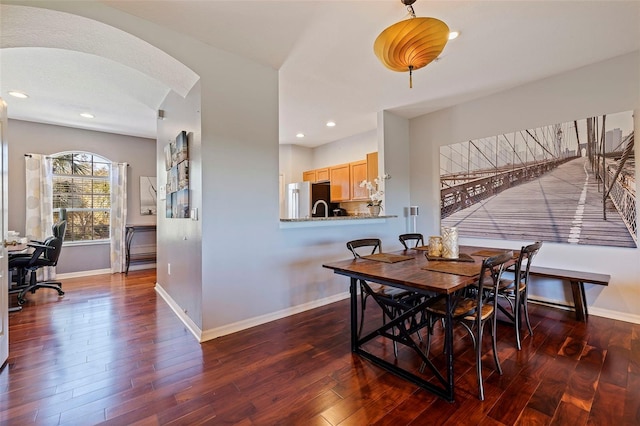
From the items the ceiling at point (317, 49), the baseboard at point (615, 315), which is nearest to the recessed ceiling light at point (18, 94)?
the ceiling at point (317, 49)

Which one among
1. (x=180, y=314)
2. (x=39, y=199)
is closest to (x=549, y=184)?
(x=180, y=314)

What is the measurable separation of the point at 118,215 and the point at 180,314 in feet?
10.8

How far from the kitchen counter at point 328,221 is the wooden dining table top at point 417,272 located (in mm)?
881

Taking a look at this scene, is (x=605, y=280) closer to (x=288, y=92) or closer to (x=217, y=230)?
(x=217, y=230)

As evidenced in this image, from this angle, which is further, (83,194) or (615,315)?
(83,194)

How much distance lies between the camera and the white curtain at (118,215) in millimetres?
5168

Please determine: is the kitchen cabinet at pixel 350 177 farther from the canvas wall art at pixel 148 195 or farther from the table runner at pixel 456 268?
the canvas wall art at pixel 148 195

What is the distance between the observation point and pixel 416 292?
1840mm

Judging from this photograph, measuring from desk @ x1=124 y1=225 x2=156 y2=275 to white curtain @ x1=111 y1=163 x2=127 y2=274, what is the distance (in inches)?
3.9

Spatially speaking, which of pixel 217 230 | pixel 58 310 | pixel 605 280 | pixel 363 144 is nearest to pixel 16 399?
pixel 217 230

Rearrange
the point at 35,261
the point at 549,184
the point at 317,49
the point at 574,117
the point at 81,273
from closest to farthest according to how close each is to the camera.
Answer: the point at 317,49 → the point at 574,117 → the point at 549,184 → the point at 35,261 → the point at 81,273

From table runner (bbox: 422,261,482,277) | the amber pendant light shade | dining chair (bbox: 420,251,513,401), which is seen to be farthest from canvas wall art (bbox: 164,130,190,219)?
dining chair (bbox: 420,251,513,401)

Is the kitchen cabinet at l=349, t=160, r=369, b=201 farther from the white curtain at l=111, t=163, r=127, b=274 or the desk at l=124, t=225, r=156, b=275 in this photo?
the white curtain at l=111, t=163, r=127, b=274

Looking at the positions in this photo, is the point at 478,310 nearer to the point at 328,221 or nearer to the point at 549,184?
the point at 328,221
